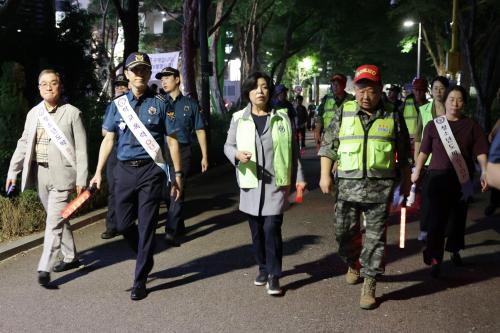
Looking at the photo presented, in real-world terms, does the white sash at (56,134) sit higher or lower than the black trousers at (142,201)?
higher

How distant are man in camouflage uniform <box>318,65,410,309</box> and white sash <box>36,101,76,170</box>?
7.32 ft

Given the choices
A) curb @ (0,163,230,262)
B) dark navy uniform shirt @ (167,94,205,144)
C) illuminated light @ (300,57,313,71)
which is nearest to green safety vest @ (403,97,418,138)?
dark navy uniform shirt @ (167,94,205,144)

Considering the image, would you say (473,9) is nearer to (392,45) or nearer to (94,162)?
(94,162)

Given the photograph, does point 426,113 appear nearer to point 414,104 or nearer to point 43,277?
point 414,104

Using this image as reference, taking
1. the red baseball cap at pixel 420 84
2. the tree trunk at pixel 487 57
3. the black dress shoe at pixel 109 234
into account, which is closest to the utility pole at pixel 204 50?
the red baseball cap at pixel 420 84

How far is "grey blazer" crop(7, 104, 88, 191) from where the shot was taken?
552 cm

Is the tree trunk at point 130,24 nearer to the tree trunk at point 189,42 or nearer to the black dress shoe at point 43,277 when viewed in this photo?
the tree trunk at point 189,42

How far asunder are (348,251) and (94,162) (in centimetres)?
568

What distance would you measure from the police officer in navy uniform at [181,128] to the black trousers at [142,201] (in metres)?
2.02

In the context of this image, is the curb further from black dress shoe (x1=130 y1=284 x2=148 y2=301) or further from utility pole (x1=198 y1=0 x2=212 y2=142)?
utility pole (x1=198 y1=0 x2=212 y2=142)

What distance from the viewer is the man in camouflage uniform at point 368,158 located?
4.76m

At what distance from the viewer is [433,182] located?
571 cm

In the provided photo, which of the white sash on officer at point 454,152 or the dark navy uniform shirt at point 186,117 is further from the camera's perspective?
the dark navy uniform shirt at point 186,117

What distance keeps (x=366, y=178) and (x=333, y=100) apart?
4.42 metres
